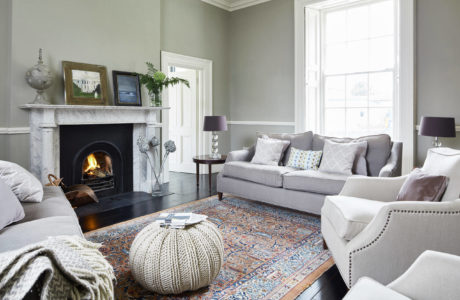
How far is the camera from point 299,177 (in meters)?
3.47

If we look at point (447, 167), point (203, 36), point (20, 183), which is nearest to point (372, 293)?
point (447, 167)

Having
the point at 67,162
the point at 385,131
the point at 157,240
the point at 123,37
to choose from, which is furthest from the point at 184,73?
the point at 157,240

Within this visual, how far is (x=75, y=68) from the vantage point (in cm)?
399

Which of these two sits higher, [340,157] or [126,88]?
[126,88]

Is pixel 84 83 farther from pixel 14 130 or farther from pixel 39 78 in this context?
pixel 14 130

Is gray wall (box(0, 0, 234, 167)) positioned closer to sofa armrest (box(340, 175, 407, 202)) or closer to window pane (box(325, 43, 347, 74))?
window pane (box(325, 43, 347, 74))

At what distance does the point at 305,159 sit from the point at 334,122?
1.73m

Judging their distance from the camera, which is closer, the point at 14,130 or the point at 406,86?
the point at 14,130

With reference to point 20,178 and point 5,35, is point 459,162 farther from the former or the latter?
point 5,35

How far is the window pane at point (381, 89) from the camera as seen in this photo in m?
4.74

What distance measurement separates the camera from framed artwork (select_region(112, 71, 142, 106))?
4.42 m

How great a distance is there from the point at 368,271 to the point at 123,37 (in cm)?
422

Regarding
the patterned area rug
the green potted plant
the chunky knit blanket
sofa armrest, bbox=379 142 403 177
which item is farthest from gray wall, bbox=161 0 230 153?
the chunky knit blanket

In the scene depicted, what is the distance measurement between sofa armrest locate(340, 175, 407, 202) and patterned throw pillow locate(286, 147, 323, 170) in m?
1.30
